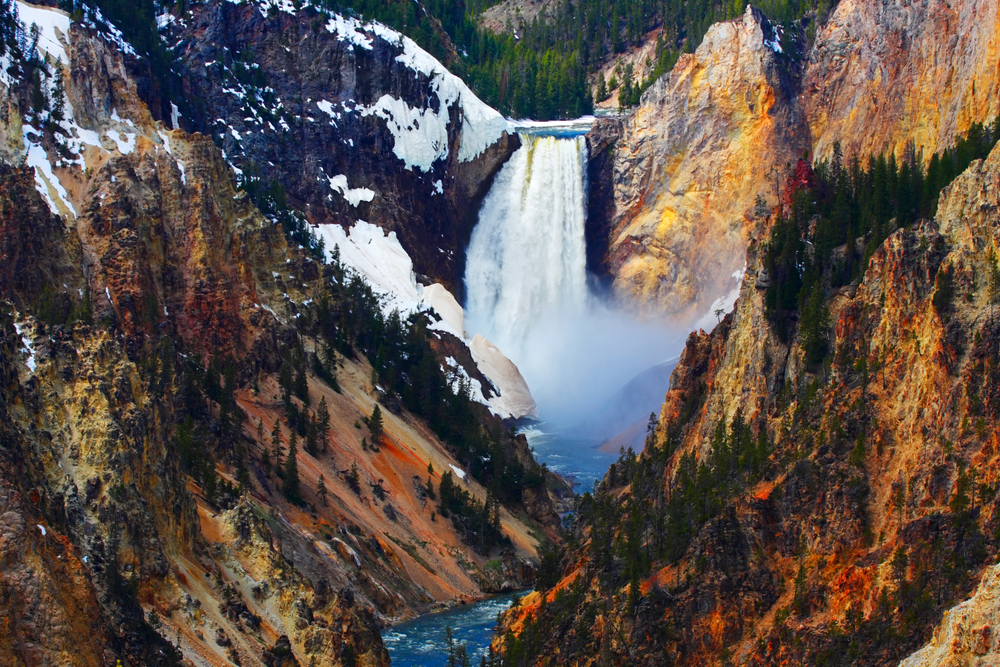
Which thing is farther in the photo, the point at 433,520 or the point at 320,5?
the point at 320,5

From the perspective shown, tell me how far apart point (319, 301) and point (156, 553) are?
5559 centimetres

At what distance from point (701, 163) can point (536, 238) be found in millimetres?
18423

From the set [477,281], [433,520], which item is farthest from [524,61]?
[433,520]

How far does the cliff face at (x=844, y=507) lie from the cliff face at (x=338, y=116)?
5998 cm

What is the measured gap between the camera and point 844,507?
5078 centimetres

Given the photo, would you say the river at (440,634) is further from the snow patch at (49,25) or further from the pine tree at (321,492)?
the snow patch at (49,25)

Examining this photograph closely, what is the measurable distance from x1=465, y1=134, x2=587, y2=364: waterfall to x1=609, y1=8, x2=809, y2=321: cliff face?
14.1 feet

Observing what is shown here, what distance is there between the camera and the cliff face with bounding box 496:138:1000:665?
150ft

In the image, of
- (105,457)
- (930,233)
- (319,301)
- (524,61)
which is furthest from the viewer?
(524,61)

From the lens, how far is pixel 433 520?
86.6 m

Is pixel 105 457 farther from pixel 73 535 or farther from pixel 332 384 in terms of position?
pixel 332 384

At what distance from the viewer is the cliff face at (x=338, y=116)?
117 m

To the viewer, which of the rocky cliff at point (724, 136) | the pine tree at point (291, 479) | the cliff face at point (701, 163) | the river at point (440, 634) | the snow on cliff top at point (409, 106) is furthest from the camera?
the cliff face at point (701, 163)

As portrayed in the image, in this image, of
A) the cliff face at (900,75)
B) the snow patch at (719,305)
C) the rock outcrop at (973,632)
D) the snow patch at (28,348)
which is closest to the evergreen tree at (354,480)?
the snow patch at (28,348)
